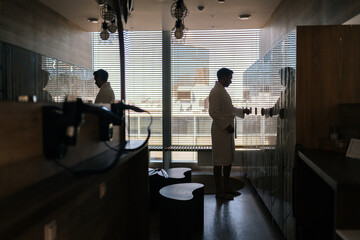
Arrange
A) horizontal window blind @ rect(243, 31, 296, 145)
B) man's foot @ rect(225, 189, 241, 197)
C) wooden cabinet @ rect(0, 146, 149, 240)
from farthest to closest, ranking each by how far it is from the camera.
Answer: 1. man's foot @ rect(225, 189, 241, 197)
2. horizontal window blind @ rect(243, 31, 296, 145)
3. wooden cabinet @ rect(0, 146, 149, 240)

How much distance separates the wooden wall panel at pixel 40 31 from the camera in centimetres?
80

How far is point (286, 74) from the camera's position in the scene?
Answer: 2406 millimetres

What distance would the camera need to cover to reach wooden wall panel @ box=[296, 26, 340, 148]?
217 centimetres

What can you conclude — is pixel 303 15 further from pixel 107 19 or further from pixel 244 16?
pixel 107 19

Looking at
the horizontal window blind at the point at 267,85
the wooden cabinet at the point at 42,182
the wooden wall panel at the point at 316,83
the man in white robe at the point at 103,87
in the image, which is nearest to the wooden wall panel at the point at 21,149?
the wooden cabinet at the point at 42,182

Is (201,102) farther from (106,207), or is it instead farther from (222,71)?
(106,207)

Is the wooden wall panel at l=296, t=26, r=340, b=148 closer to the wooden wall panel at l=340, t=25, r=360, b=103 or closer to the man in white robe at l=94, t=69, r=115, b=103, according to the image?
the wooden wall panel at l=340, t=25, r=360, b=103

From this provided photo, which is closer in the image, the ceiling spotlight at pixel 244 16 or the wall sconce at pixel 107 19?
the wall sconce at pixel 107 19

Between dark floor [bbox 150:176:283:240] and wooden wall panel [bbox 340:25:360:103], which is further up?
wooden wall panel [bbox 340:25:360:103]

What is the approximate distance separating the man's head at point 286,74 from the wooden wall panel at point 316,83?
103 mm

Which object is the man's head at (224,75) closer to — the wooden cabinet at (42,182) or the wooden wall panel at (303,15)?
the wooden wall panel at (303,15)

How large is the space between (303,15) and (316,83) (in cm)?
135

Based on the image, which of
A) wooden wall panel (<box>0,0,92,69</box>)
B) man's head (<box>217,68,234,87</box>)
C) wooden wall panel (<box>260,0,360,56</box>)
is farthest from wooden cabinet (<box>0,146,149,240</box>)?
man's head (<box>217,68,234,87</box>)

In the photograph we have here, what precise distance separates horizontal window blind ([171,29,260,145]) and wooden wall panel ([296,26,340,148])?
3.11 m
